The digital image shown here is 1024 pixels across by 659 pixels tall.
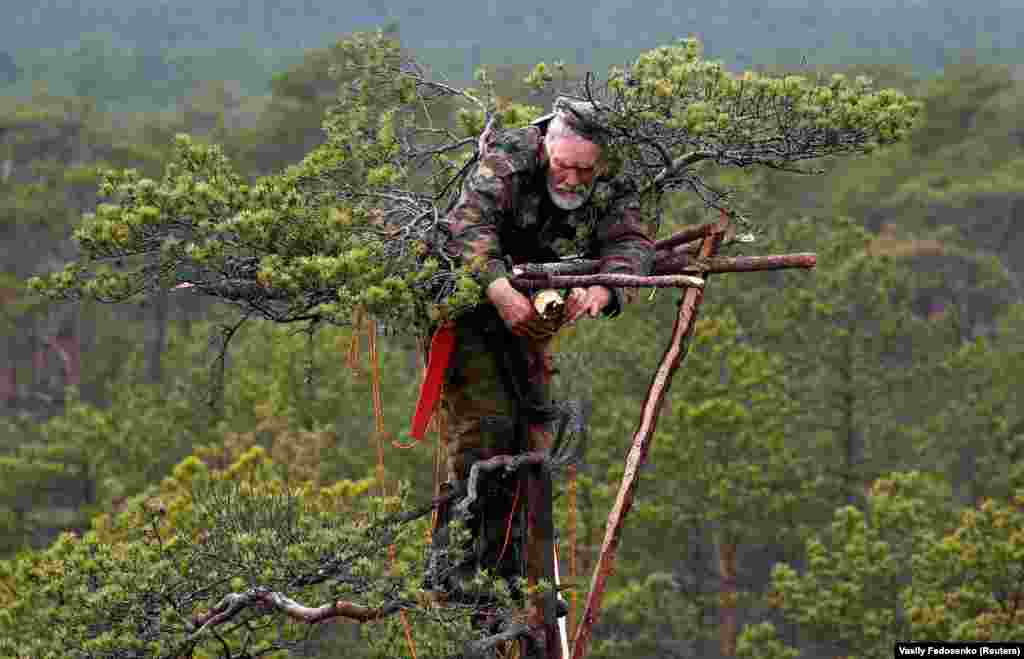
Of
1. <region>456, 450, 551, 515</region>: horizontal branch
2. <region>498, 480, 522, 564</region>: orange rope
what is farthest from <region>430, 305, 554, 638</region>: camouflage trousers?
<region>456, 450, 551, 515</region>: horizontal branch

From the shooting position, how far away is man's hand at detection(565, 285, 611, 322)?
583 cm

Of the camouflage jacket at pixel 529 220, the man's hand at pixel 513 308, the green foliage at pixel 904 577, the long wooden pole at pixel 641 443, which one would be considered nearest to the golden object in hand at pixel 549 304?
the man's hand at pixel 513 308

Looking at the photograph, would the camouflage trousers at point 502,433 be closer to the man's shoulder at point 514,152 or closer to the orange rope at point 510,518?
the orange rope at point 510,518

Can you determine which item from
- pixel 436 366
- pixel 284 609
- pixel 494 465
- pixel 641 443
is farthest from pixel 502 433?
pixel 284 609

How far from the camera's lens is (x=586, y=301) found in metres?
5.86

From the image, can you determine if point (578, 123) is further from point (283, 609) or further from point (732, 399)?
point (732, 399)

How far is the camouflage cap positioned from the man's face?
33 mm

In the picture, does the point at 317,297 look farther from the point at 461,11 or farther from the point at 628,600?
the point at 461,11

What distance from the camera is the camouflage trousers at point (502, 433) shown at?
612 centimetres

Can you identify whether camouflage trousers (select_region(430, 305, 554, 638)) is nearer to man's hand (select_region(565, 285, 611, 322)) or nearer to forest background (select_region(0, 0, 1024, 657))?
man's hand (select_region(565, 285, 611, 322))

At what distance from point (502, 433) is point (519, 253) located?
0.83 m

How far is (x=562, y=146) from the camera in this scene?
5969 mm

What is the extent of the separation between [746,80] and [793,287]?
16.1m

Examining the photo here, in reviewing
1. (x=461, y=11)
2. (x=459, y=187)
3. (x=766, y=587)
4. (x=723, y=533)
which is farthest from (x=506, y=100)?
(x=461, y=11)
